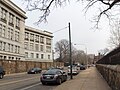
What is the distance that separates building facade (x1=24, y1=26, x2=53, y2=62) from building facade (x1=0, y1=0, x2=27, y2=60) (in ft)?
60.5

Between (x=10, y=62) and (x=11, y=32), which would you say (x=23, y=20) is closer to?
(x=11, y=32)

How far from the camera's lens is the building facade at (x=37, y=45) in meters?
107

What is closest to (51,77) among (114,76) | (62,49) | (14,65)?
(114,76)

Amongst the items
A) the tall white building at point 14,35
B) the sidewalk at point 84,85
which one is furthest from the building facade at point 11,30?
the sidewalk at point 84,85

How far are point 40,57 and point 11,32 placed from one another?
42.1 meters

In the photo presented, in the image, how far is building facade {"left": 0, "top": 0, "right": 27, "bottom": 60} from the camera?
7062 centimetres

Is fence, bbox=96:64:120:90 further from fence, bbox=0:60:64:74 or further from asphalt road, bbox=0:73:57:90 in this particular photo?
fence, bbox=0:60:64:74

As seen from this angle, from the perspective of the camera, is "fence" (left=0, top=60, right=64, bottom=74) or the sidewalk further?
"fence" (left=0, top=60, right=64, bottom=74)

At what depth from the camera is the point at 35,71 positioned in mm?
60000

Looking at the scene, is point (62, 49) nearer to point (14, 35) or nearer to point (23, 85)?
point (14, 35)

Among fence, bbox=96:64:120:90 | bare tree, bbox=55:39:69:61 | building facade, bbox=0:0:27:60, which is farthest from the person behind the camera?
bare tree, bbox=55:39:69:61

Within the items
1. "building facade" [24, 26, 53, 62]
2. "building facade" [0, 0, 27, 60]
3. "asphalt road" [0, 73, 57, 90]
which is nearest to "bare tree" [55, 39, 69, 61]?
"building facade" [24, 26, 53, 62]

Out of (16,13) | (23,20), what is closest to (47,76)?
(16,13)

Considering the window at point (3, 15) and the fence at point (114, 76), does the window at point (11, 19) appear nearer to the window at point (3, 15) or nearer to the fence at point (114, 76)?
the window at point (3, 15)
